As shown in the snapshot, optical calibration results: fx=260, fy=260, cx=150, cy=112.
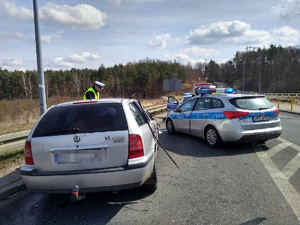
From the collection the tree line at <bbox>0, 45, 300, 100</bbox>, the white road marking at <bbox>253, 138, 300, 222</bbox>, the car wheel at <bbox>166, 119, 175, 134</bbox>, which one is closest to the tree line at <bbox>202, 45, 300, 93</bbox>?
the tree line at <bbox>0, 45, 300, 100</bbox>

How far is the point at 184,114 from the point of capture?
28.6 ft

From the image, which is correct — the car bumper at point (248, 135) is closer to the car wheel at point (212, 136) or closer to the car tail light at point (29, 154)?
the car wheel at point (212, 136)

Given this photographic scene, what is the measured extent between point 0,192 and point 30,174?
48.3 inches

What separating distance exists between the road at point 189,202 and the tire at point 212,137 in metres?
1.37

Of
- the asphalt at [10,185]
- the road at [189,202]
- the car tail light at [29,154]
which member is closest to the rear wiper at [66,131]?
the car tail light at [29,154]

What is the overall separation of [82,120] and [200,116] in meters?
4.83

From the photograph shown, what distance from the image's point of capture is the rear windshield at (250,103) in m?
6.75

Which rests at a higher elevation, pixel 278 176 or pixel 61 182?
pixel 61 182

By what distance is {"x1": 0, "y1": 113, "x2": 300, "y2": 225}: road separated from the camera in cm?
335

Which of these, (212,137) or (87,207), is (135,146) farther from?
(212,137)

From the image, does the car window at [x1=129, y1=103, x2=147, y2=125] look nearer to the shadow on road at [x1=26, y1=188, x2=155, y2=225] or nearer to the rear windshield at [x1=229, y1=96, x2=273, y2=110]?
the shadow on road at [x1=26, y1=188, x2=155, y2=225]

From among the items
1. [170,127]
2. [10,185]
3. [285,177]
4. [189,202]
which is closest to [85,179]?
[189,202]

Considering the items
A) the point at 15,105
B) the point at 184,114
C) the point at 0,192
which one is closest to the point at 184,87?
the point at 15,105

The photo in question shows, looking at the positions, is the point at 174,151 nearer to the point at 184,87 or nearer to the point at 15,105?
the point at 15,105
